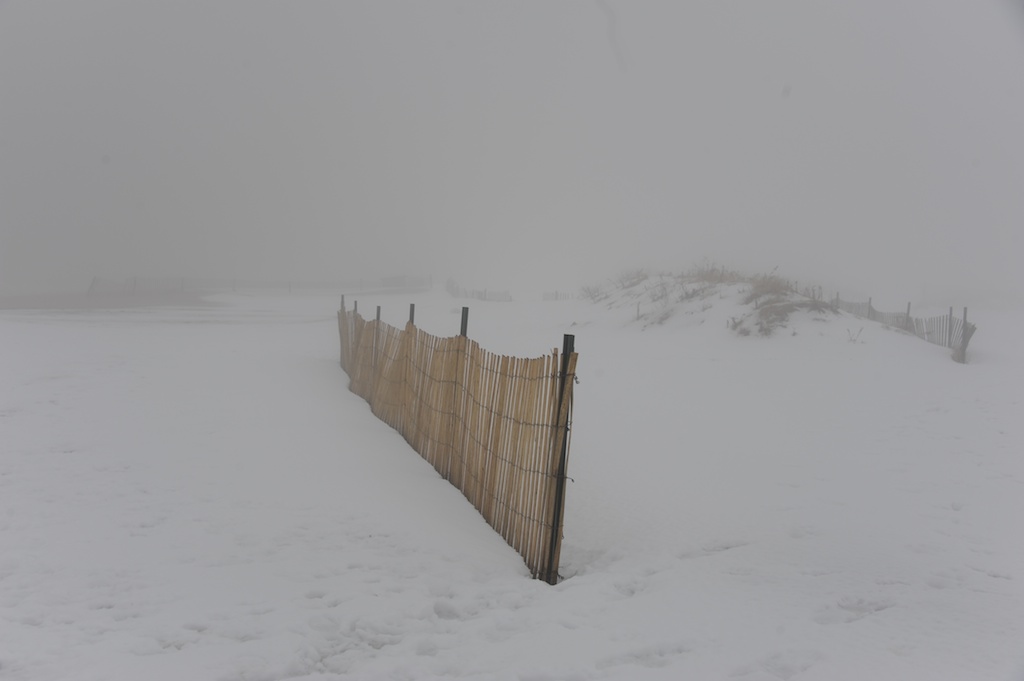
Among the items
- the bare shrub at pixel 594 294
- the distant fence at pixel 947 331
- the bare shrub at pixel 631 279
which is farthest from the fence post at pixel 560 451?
the bare shrub at pixel 594 294

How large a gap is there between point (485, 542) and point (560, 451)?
114 centimetres

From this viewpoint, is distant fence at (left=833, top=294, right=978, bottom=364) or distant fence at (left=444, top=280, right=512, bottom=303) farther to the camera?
distant fence at (left=444, top=280, right=512, bottom=303)

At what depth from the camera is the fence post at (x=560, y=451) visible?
470 cm

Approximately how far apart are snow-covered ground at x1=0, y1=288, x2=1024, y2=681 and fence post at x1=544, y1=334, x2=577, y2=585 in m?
0.16

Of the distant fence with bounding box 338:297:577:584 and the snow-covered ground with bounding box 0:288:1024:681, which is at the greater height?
the distant fence with bounding box 338:297:577:584

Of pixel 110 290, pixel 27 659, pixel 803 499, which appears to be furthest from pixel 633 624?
pixel 110 290

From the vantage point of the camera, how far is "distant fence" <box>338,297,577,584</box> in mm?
4770

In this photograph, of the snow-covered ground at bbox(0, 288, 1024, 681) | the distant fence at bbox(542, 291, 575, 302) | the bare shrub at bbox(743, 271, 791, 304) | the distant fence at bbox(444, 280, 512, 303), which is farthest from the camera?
the distant fence at bbox(444, 280, 512, 303)

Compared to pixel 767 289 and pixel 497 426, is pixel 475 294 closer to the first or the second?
pixel 767 289

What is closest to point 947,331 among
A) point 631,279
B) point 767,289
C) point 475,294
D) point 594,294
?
point 767,289

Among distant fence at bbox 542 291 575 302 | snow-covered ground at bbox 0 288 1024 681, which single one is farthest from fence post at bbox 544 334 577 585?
distant fence at bbox 542 291 575 302

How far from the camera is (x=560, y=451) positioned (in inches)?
185

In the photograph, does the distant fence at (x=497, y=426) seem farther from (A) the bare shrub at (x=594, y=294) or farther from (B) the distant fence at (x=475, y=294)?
(B) the distant fence at (x=475, y=294)

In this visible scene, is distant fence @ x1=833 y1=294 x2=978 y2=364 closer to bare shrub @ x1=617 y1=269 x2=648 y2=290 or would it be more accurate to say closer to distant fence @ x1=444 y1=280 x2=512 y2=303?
bare shrub @ x1=617 y1=269 x2=648 y2=290
